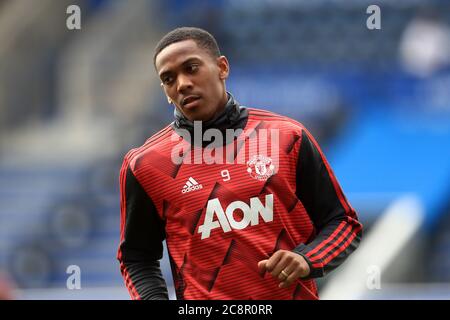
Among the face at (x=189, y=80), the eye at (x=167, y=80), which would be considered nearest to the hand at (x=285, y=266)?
the face at (x=189, y=80)

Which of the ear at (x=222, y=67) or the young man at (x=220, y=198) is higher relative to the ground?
the ear at (x=222, y=67)

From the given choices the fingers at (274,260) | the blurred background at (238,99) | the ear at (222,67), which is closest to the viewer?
the fingers at (274,260)

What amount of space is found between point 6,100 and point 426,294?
5049 mm

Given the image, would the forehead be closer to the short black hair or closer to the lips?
the short black hair

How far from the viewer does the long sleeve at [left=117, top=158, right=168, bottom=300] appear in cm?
335

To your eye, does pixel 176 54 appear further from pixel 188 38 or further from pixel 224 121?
pixel 224 121

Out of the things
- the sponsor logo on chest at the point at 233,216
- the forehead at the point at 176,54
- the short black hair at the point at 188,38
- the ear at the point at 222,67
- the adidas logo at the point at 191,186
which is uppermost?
the short black hair at the point at 188,38

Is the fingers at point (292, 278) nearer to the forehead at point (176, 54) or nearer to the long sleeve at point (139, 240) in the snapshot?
the long sleeve at point (139, 240)

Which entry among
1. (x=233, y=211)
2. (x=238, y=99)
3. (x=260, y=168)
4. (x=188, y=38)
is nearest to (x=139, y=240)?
(x=233, y=211)

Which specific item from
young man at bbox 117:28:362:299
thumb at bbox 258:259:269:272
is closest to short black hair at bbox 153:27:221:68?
young man at bbox 117:28:362:299

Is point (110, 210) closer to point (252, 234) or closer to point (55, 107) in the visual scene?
point (55, 107)

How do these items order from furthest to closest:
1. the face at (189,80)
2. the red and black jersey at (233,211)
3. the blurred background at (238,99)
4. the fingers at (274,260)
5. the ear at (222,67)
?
the blurred background at (238,99), the ear at (222,67), the face at (189,80), the red and black jersey at (233,211), the fingers at (274,260)

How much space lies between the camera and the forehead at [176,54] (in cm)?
332
